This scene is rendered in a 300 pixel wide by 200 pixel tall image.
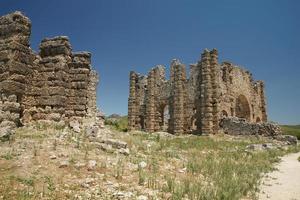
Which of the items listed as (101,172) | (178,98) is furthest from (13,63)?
(178,98)

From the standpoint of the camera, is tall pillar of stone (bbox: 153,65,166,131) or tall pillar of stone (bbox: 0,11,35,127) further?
tall pillar of stone (bbox: 153,65,166,131)

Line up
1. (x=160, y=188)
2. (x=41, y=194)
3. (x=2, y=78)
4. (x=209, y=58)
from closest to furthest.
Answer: (x=41, y=194)
(x=160, y=188)
(x=2, y=78)
(x=209, y=58)

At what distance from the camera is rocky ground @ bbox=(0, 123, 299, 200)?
260 inches

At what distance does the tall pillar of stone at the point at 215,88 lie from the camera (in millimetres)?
26453

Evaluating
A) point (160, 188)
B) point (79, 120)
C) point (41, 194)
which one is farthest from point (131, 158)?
point (79, 120)

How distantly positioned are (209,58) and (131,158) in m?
19.3

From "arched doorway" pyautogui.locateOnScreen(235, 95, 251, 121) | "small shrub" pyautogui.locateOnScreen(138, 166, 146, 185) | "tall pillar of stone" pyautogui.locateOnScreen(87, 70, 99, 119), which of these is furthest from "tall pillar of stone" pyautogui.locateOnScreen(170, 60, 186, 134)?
"small shrub" pyautogui.locateOnScreen(138, 166, 146, 185)

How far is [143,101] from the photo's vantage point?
107 ft

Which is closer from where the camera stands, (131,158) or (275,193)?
(275,193)

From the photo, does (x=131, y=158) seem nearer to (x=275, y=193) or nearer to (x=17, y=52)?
(x=275, y=193)

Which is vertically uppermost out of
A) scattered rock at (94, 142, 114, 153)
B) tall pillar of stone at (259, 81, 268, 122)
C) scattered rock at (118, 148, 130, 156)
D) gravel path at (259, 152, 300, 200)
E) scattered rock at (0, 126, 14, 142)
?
tall pillar of stone at (259, 81, 268, 122)

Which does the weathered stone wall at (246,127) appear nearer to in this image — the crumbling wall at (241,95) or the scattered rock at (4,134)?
the crumbling wall at (241,95)

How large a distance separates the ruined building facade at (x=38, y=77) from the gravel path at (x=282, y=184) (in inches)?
335

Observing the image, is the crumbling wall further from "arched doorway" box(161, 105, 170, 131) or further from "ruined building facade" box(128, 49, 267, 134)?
"arched doorway" box(161, 105, 170, 131)
